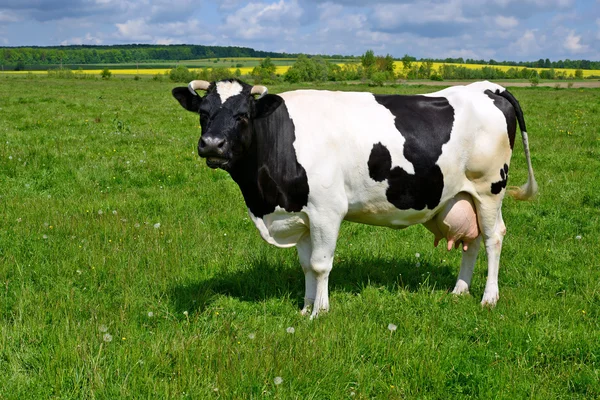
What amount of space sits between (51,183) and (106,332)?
607cm

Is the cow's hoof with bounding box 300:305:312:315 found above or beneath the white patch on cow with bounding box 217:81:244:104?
beneath

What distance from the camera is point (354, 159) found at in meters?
5.01

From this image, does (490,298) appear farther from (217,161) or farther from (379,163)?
(217,161)

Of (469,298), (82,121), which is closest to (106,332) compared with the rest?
(469,298)

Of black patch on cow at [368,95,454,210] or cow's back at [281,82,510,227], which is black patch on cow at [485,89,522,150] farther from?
black patch on cow at [368,95,454,210]

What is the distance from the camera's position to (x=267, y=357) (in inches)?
156

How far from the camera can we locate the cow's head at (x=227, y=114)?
4293 millimetres

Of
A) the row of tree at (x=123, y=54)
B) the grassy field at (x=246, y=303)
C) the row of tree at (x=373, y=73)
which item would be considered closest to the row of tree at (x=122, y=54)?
the row of tree at (x=123, y=54)

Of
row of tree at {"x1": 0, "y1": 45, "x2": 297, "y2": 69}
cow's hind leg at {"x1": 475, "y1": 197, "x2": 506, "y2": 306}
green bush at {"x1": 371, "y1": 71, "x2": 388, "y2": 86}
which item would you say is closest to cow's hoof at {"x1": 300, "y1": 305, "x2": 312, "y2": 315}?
cow's hind leg at {"x1": 475, "y1": 197, "x2": 506, "y2": 306}

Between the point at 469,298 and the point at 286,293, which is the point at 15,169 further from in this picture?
the point at 469,298

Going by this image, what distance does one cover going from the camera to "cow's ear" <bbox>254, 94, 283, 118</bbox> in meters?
4.73

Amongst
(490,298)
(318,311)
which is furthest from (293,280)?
(490,298)

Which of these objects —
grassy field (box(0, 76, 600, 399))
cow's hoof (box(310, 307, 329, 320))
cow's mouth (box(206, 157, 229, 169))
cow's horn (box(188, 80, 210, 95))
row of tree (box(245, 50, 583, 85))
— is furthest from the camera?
row of tree (box(245, 50, 583, 85))

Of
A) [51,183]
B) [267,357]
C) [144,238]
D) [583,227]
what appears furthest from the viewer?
[51,183]
